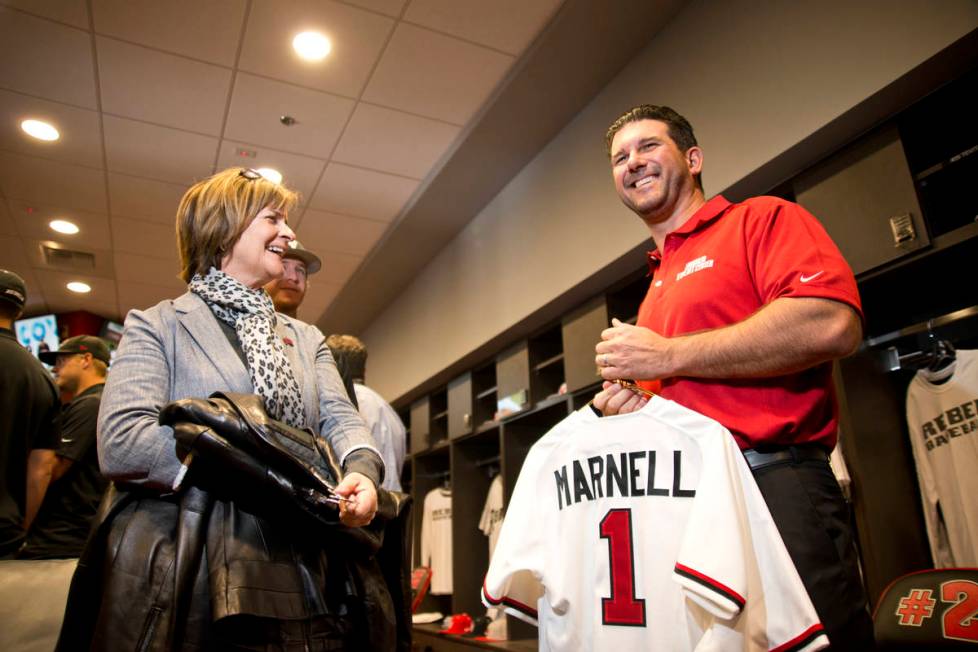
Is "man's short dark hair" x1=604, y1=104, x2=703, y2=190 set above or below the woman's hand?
above

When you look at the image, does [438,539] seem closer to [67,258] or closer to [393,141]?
[393,141]

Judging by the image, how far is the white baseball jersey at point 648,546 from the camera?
42.3 inches

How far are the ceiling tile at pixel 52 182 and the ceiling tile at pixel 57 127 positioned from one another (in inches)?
4.8

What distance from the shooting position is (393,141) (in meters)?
4.75

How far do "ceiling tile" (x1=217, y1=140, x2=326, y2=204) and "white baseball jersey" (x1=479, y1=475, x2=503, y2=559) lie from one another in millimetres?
2728

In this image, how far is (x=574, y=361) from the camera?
172 inches

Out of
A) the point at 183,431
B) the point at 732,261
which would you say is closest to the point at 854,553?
the point at 732,261

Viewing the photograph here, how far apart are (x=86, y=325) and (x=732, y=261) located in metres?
8.32

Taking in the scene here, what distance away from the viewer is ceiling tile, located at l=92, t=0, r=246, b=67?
3.54 meters

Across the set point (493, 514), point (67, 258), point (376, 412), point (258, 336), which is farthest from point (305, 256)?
point (67, 258)

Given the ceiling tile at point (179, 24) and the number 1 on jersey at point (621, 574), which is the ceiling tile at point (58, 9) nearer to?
the ceiling tile at point (179, 24)

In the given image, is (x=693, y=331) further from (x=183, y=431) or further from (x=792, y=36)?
(x=792, y=36)

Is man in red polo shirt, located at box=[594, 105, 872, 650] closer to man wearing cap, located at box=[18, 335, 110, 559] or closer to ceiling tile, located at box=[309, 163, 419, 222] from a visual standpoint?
man wearing cap, located at box=[18, 335, 110, 559]

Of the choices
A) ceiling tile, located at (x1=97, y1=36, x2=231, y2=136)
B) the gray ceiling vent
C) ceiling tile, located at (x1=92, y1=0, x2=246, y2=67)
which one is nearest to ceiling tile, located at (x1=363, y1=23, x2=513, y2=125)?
ceiling tile, located at (x1=92, y1=0, x2=246, y2=67)
